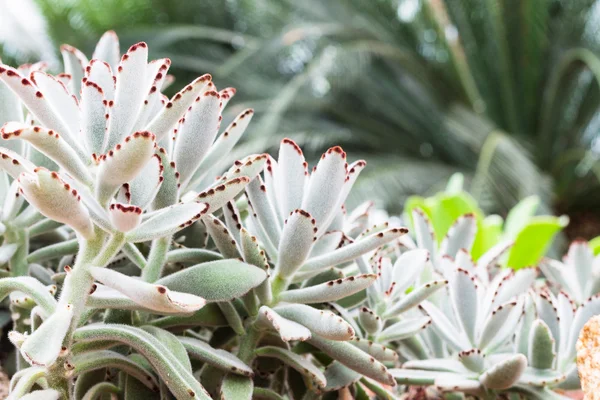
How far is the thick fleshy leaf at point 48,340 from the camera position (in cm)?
Result: 30

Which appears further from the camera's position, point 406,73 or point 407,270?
point 406,73

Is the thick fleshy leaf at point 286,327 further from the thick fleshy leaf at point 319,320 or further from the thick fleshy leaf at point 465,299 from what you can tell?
the thick fleshy leaf at point 465,299

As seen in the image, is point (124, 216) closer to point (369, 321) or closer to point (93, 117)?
point (93, 117)

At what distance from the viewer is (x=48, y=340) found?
30 centimetres

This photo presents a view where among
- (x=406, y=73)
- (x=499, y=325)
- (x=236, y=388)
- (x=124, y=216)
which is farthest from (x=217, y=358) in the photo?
(x=406, y=73)

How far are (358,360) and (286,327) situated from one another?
0.24 ft

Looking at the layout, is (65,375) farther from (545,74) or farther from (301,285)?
(545,74)

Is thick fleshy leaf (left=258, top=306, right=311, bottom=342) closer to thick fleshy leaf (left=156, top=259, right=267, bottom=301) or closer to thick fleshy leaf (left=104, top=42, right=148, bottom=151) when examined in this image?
thick fleshy leaf (left=156, top=259, right=267, bottom=301)

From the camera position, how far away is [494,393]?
49cm

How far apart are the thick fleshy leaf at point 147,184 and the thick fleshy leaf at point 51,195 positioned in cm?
4

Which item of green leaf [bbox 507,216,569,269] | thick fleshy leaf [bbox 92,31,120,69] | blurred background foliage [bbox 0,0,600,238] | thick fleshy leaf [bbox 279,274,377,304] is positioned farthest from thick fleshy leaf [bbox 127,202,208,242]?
blurred background foliage [bbox 0,0,600,238]

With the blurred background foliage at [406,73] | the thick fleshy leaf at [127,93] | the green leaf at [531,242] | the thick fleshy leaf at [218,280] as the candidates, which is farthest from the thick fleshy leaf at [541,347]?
the blurred background foliage at [406,73]

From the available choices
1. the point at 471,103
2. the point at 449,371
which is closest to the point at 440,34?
the point at 471,103

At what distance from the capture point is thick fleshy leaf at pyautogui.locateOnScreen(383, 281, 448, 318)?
45 cm
